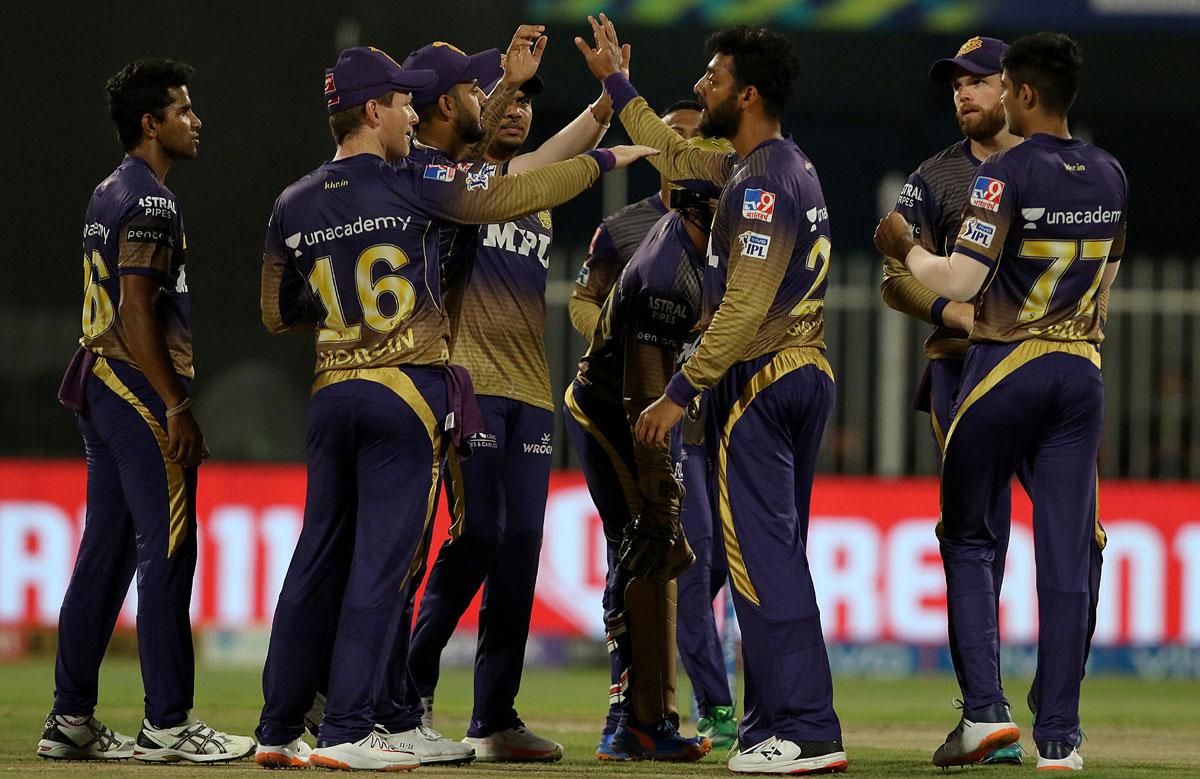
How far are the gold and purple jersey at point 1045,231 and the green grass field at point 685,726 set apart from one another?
1.58m

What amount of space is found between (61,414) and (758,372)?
8.39 meters

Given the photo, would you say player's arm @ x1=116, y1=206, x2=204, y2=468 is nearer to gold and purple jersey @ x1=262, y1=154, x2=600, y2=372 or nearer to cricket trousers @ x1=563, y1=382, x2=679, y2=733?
gold and purple jersey @ x1=262, y1=154, x2=600, y2=372

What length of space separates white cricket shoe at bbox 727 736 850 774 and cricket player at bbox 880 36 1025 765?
1.31 m

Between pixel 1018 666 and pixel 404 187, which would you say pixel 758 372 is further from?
pixel 1018 666

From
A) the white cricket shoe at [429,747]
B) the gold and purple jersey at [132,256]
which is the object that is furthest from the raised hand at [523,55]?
the white cricket shoe at [429,747]

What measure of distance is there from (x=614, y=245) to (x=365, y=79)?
6.99 feet

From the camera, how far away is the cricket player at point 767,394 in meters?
6.46

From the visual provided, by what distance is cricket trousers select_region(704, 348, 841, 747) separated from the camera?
6.47m

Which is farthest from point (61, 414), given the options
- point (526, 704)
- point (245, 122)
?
point (526, 704)

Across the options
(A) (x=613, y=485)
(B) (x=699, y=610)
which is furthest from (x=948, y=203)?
(B) (x=699, y=610)

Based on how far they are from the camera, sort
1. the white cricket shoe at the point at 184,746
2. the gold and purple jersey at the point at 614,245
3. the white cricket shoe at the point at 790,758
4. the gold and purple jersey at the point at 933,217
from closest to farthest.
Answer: the white cricket shoe at the point at 790,758
the white cricket shoe at the point at 184,746
the gold and purple jersey at the point at 933,217
the gold and purple jersey at the point at 614,245

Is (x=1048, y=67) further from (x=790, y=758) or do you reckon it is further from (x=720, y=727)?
(x=720, y=727)

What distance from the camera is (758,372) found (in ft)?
21.7

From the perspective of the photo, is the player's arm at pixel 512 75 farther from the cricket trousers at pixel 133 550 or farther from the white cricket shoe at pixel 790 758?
the white cricket shoe at pixel 790 758
